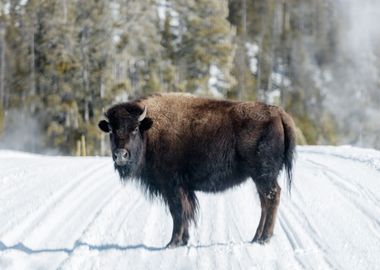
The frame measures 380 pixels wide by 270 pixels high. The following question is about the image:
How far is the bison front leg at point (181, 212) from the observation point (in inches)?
286

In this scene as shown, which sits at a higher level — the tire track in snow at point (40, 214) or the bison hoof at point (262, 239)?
the bison hoof at point (262, 239)

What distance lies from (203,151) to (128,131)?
40.3 inches

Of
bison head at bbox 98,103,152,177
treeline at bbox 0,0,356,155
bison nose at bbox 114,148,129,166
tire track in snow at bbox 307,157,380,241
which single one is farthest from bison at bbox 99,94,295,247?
treeline at bbox 0,0,356,155

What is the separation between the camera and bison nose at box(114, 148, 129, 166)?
6.95 meters

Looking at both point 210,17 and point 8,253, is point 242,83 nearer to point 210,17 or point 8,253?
point 210,17

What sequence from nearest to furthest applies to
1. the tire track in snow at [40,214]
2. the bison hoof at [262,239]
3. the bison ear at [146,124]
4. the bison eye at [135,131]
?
the bison hoof at [262,239] < the bison eye at [135,131] < the bison ear at [146,124] < the tire track in snow at [40,214]

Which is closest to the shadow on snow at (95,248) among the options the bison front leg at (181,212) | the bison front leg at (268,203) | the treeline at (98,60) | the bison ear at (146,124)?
the bison front leg at (181,212)

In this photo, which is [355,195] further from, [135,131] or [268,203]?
[135,131]

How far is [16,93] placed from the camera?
4116cm

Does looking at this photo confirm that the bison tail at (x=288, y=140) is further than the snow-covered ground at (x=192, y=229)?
Yes

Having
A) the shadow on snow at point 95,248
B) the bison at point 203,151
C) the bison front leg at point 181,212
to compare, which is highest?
the bison at point 203,151

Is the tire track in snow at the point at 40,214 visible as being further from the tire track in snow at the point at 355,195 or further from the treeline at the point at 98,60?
the treeline at the point at 98,60

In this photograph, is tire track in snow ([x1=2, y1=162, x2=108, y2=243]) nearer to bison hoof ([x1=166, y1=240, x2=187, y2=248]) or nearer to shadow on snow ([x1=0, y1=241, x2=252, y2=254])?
shadow on snow ([x1=0, y1=241, x2=252, y2=254])

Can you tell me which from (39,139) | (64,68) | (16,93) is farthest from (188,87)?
(16,93)
